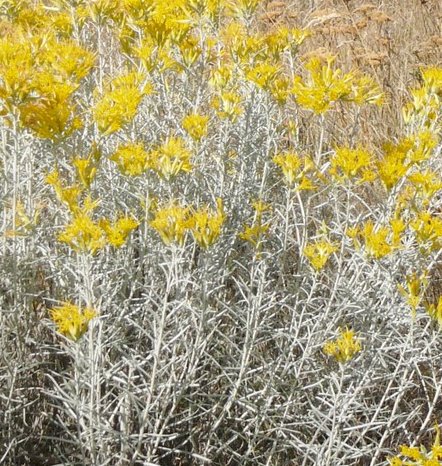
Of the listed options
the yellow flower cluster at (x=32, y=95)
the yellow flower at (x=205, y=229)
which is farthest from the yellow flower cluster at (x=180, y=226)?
the yellow flower cluster at (x=32, y=95)

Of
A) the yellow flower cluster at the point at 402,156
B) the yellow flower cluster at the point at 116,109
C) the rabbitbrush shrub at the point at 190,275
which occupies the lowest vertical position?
the rabbitbrush shrub at the point at 190,275

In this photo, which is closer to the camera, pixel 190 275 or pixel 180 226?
pixel 180 226

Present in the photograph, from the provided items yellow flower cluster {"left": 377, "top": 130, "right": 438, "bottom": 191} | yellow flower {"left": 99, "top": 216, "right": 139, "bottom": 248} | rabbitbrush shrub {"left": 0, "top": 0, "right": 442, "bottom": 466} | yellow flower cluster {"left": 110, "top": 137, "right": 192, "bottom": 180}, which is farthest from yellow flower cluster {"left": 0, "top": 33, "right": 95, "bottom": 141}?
yellow flower cluster {"left": 377, "top": 130, "right": 438, "bottom": 191}

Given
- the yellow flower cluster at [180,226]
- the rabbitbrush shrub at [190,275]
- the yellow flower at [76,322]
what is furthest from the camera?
the rabbitbrush shrub at [190,275]

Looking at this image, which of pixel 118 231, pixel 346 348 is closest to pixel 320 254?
pixel 346 348

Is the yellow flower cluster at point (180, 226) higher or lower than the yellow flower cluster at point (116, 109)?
lower

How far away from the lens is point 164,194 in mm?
2666

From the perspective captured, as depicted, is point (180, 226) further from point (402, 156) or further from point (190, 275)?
point (402, 156)

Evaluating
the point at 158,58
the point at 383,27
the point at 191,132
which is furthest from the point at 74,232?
the point at 383,27

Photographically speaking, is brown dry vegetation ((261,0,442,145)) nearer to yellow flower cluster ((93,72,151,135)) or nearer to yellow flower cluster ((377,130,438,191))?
yellow flower cluster ((377,130,438,191))

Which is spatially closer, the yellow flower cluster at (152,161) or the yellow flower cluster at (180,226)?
the yellow flower cluster at (180,226)

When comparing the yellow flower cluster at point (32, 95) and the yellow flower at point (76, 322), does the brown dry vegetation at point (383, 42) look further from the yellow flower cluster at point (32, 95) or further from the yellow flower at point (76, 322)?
the yellow flower at point (76, 322)

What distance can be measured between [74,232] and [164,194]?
940 mm

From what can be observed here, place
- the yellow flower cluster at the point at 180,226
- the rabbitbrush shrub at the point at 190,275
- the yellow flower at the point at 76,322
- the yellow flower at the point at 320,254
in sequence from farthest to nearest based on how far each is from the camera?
the yellow flower at the point at 320,254, the rabbitbrush shrub at the point at 190,275, the yellow flower cluster at the point at 180,226, the yellow flower at the point at 76,322
